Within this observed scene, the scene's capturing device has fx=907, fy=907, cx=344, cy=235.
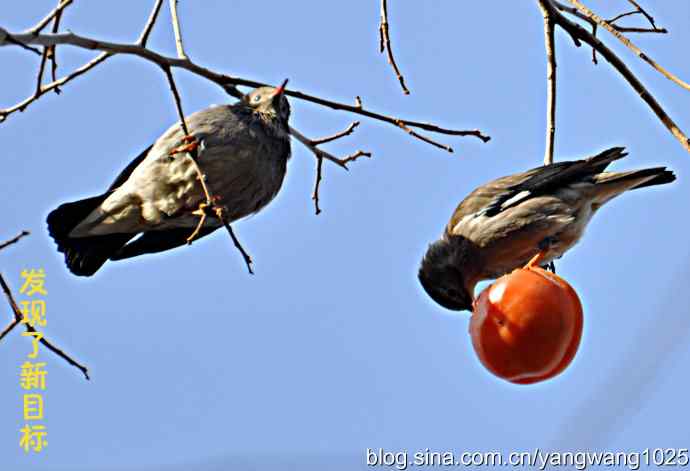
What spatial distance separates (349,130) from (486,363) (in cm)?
137

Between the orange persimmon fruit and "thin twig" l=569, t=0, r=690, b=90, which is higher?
"thin twig" l=569, t=0, r=690, b=90

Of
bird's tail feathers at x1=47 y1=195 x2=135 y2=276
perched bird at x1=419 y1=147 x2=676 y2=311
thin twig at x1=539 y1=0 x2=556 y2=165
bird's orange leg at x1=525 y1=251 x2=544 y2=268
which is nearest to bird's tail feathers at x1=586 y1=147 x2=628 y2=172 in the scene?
perched bird at x1=419 y1=147 x2=676 y2=311

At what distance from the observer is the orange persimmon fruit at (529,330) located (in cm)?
329

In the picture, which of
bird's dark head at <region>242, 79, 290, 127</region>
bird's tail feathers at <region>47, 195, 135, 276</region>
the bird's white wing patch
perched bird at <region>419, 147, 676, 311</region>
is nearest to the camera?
bird's tail feathers at <region>47, 195, 135, 276</region>

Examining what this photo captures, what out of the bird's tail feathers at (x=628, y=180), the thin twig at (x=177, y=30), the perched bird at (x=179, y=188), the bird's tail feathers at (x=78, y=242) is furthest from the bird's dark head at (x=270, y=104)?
the bird's tail feathers at (x=628, y=180)

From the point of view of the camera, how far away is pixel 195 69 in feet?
10.6

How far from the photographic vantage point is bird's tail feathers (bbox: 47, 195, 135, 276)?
486 cm

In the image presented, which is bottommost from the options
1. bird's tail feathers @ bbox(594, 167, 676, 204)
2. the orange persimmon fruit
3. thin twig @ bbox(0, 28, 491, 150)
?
the orange persimmon fruit

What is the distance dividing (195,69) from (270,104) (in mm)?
1835

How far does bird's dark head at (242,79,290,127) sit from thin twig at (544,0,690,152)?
1.65 metres

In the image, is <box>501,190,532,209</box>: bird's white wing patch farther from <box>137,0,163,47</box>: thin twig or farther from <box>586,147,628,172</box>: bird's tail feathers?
<box>137,0,163,47</box>: thin twig

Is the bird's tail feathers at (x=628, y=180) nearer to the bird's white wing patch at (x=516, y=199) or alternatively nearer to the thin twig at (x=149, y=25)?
the bird's white wing patch at (x=516, y=199)

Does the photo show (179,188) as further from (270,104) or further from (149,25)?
(149,25)

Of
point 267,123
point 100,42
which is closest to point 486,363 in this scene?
point 100,42
